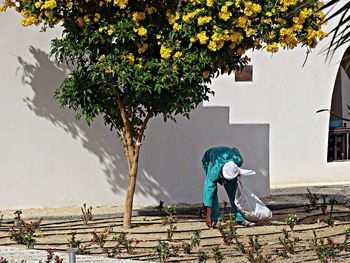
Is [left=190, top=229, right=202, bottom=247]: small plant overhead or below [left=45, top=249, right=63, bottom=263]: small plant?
overhead

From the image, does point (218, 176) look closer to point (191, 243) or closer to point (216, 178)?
point (216, 178)

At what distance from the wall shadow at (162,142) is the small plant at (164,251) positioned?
3.26 m

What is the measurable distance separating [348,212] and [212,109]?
2219 mm

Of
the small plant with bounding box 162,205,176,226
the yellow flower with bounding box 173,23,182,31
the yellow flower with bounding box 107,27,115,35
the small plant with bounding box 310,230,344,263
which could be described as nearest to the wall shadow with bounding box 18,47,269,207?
the small plant with bounding box 162,205,176,226

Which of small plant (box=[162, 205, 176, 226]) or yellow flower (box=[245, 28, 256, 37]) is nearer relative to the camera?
yellow flower (box=[245, 28, 256, 37])

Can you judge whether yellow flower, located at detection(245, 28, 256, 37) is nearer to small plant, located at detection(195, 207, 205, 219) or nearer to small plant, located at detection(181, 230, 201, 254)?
small plant, located at detection(181, 230, 201, 254)

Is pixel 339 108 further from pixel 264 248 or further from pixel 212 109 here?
pixel 264 248

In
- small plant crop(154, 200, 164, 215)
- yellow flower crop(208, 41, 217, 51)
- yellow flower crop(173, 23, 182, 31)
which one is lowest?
small plant crop(154, 200, 164, 215)

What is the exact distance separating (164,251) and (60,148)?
3.64 metres

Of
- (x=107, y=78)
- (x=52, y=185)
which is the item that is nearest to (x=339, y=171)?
(x=52, y=185)

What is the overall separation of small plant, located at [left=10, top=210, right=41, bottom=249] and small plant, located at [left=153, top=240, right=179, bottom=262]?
4.02 feet

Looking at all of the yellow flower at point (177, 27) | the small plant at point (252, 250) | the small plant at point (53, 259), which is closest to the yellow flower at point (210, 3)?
the yellow flower at point (177, 27)

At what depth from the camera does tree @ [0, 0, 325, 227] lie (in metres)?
8.70

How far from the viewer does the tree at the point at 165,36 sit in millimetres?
8703
